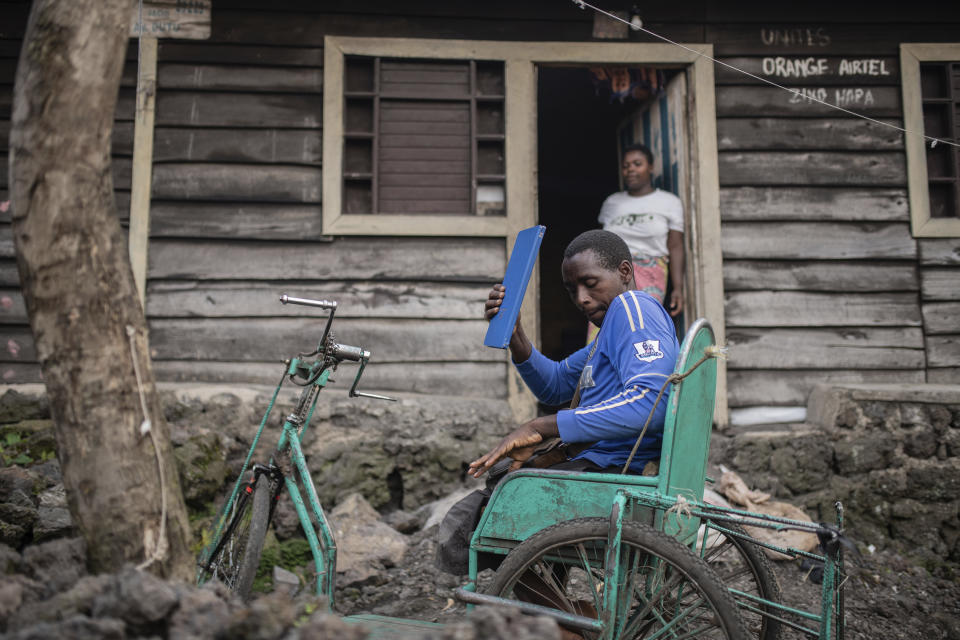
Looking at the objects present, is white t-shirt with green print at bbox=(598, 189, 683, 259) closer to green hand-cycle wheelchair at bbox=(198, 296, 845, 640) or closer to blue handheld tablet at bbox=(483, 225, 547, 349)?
blue handheld tablet at bbox=(483, 225, 547, 349)

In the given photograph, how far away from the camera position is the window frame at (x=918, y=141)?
5.04 m

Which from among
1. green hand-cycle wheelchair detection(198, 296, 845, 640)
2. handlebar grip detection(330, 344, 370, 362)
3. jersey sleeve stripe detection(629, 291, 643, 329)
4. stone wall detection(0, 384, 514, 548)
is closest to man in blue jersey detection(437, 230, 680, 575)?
jersey sleeve stripe detection(629, 291, 643, 329)

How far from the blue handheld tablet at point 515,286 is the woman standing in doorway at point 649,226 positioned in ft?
8.24

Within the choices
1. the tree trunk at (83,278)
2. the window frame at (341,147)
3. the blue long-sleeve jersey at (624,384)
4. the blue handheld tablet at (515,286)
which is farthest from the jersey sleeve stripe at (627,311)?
the window frame at (341,147)

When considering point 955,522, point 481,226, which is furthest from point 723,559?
point 481,226

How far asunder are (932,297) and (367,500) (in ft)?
13.9

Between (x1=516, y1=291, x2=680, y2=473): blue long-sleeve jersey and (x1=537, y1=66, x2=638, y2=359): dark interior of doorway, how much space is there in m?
5.62

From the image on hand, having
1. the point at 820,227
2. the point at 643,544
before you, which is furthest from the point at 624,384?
the point at 820,227

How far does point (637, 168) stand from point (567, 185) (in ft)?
11.5

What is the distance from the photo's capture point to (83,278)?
5.90ft

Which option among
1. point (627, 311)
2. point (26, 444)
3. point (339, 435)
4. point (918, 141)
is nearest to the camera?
point (627, 311)

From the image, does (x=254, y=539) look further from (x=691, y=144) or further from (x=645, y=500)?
(x=691, y=144)

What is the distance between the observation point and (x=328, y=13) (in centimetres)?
488

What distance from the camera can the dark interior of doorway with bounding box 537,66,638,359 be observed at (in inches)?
310
